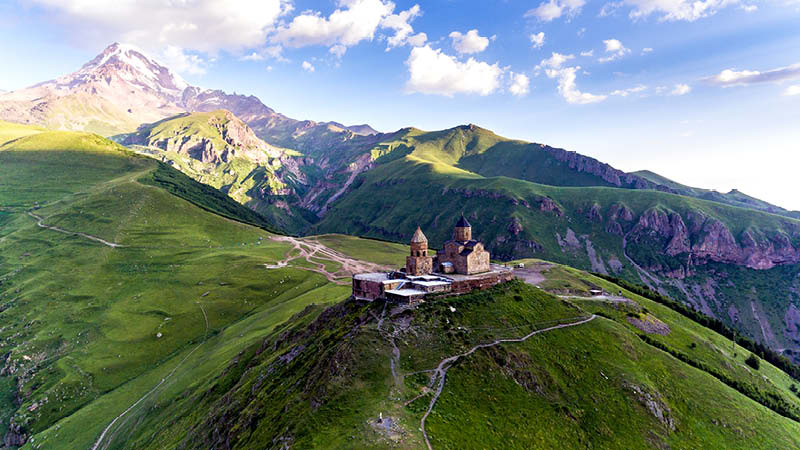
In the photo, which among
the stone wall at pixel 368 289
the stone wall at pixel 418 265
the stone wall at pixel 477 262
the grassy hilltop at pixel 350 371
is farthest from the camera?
the stone wall at pixel 418 265

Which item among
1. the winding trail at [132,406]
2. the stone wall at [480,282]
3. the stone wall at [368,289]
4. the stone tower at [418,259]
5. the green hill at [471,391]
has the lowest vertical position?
the winding trail at [132,406]

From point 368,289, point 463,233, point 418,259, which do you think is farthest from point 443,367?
point 463,233

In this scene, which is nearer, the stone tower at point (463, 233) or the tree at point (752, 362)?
the stone tower at point (463, 233)

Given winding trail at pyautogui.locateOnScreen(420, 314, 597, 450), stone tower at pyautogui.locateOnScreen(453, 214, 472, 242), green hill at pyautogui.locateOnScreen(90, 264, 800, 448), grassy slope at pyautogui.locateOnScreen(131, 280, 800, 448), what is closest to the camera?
winding trail at pyautogui.locateOnScreen(420, 314, 597, 450)

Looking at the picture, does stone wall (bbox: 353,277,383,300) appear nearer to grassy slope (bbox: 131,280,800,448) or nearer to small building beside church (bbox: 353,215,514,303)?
small building beside church (bbox: 353,215,514,303)

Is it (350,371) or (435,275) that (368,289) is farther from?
(350,371)

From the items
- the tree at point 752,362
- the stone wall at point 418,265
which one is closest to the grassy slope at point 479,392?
the stone wall at point 418,265

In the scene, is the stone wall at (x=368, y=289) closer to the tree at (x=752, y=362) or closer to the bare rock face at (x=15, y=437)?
the bare rock face at (x=15, y=437)

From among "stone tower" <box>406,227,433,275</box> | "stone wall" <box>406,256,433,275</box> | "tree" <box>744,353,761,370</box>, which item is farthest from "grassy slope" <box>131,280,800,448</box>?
"tree" <box>744,353,761,370</box>
